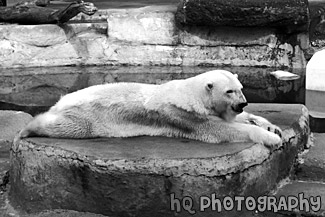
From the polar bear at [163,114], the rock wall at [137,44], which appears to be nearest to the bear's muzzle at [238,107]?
the polar bear at [163,114]

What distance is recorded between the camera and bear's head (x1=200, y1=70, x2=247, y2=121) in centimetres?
356

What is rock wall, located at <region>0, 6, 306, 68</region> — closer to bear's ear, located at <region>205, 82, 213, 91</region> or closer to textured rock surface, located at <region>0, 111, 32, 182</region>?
textured rock surface, located at <region>0, 111, 32, 182</region>

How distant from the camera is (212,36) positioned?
1012 cm

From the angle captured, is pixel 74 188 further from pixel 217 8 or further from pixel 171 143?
pixel 217 8

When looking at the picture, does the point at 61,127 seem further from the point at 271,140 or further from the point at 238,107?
the point at 271,140

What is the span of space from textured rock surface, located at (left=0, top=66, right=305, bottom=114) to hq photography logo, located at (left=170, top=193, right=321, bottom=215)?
4125mm

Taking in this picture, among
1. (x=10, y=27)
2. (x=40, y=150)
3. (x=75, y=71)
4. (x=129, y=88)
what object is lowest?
(x=75, y=71)

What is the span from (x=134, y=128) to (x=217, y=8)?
623cm

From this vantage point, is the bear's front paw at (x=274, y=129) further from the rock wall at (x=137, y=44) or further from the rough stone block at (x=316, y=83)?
the rock wall at (x=137, y=44)

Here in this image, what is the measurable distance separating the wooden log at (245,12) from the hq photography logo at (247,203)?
254 inches

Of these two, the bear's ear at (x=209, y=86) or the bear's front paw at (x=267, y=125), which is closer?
the bear's ear at (x=209, y=86)

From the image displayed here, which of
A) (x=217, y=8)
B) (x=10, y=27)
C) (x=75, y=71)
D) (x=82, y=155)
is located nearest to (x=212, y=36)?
(x=217, y=8)

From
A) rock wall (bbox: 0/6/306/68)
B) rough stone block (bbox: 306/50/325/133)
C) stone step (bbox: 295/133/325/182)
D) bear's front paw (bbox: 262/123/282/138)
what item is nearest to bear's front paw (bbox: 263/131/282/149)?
bear's front paw (bbox: 262/123/282/138)

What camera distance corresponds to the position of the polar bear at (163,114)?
3.58 meters
